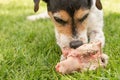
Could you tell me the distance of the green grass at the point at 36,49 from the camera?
13.3 feet

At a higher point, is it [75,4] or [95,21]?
[75,4]

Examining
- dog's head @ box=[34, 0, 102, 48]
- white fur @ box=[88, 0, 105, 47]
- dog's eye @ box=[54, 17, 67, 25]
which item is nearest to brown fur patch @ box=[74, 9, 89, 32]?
dog's head @ box=[34, 0, 102, 48]

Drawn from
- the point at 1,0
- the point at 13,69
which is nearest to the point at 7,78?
the point at 13,69

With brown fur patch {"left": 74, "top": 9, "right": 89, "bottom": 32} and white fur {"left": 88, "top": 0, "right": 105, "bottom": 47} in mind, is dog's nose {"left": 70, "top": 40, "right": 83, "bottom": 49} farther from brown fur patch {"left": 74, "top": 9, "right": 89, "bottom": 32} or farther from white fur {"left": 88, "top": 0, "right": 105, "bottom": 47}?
white fur {"left": 88, "top": 0, "right": 105, "bottom": 47}

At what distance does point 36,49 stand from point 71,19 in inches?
33.4

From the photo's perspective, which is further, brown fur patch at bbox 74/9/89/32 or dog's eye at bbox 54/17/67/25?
dog's eye at bbox 54/17/67/25

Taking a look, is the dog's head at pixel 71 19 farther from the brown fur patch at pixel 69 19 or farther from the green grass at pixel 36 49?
the green grass at pixel 36 49

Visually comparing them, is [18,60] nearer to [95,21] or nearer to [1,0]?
[95,21]

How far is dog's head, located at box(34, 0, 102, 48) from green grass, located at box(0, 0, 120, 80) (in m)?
0.32

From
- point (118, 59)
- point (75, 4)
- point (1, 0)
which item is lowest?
point (1, 0)

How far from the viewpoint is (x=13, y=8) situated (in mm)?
8367

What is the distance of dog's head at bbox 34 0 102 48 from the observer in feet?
14.9

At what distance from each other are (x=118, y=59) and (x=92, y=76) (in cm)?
67

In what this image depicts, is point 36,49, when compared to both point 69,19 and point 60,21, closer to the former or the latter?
point 60,21
